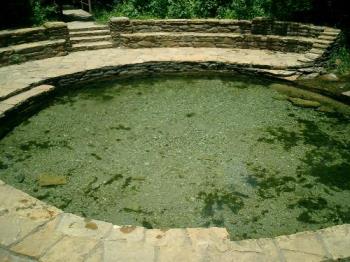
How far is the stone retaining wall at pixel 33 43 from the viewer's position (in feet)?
29.4

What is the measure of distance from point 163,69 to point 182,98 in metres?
1.66

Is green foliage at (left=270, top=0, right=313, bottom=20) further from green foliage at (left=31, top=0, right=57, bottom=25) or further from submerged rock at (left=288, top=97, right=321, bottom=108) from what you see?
green foliage at (left=31, top=0, right=57, bottom=25)

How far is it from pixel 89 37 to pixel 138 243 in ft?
27.0

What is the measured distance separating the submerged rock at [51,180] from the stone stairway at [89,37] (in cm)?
570

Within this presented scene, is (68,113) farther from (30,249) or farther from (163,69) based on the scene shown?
(30,249)

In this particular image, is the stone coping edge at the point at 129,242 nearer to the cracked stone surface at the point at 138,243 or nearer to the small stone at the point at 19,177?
the cracked stone surface at the point at 138,243

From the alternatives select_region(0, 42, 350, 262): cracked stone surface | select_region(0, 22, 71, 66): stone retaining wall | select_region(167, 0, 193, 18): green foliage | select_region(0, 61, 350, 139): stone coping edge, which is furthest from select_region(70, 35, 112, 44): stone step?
select_region(0, 42, 350, 262): cracked stone surface

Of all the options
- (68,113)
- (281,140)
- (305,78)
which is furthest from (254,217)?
(305,78)

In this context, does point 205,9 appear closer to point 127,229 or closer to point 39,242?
point 127,229

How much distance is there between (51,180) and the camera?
5.30m

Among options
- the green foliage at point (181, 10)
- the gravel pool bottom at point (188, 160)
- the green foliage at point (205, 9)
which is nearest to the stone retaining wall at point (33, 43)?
the gravel pool bottom at point (188, 160)

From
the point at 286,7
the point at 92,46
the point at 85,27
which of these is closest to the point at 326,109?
the point at 286,7

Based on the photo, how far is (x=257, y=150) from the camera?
239 inches

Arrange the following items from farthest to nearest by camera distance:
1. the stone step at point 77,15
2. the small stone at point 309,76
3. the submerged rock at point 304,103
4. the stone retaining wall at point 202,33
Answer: the stone step at point 77,15 → the stone retaining wall at point 202,33 → the small stone at point 309,76 → the submerged rock at point 304,103
